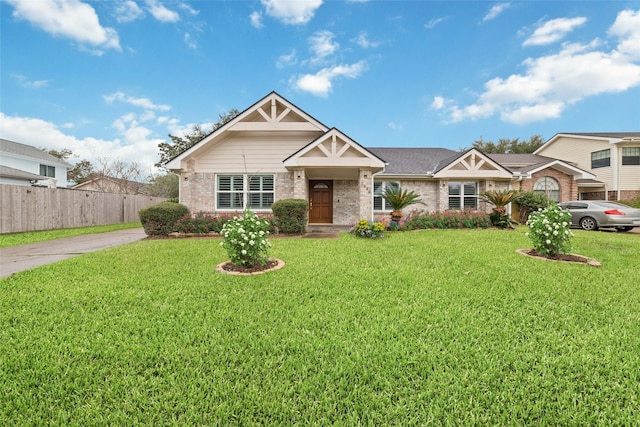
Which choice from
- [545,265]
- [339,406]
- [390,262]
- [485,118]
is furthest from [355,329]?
[485,118]

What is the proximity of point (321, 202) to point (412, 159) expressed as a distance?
276 inches

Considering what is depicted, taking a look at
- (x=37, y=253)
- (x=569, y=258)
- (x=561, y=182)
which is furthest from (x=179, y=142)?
(x=561, y=182)

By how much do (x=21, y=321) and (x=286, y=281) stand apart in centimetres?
353

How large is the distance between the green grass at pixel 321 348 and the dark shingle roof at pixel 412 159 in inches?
415

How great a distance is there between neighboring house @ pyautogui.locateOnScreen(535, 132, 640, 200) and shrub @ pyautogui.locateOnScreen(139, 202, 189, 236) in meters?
28.1

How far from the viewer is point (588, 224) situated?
12508 mm

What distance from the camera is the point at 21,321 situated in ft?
10.8

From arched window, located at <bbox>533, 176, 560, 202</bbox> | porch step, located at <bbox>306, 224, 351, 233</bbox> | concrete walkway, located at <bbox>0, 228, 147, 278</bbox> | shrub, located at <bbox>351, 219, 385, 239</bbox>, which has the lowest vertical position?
concrete walkway, located at <bbox>0, 228, 147, 278</bbox>

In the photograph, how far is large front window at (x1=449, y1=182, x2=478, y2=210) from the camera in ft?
47.0

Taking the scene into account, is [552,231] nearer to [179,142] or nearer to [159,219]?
[159,219]

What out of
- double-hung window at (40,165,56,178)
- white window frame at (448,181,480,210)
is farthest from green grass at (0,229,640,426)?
double-hung window at (40,165,56,178)

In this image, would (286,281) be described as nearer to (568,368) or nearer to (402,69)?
(568,368)

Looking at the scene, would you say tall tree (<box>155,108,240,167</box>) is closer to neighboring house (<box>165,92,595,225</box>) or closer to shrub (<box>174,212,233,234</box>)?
neighboring house (<box>165,92,595,225</box>)

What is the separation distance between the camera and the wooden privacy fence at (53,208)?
36.7 feet
